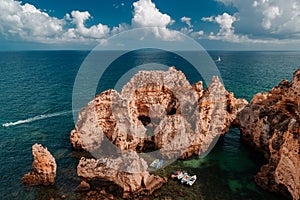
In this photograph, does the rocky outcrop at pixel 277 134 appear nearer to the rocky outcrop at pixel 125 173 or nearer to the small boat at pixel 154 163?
the small boat at pixel 154 163

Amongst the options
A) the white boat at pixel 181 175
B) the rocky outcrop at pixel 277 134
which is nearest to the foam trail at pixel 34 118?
the white boat at pixel 181 175

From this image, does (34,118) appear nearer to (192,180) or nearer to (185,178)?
(185,178)

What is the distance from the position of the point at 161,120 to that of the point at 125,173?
15016mm

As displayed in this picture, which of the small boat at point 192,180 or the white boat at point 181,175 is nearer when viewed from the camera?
the small boat at point 192,180

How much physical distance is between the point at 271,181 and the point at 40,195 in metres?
31.7

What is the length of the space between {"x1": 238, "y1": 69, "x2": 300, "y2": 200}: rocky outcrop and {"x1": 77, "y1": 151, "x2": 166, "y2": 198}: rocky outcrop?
15.7 meters

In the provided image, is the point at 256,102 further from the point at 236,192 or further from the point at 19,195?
the point at 19,195

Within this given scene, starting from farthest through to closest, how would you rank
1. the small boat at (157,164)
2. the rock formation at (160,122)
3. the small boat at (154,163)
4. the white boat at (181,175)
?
the rock formation at (160,122) → the small boat at (154,163) → the small boat at (157,164) → the white boat at (181,175)

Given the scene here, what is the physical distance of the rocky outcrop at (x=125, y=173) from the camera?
Answer: 31094 mm

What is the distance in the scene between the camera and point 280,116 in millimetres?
37938

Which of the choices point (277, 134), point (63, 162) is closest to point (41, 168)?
point (63, 162)

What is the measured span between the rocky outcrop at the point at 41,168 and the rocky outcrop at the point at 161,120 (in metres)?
8.91

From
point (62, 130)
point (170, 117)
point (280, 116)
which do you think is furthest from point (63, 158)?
point (280, 116)

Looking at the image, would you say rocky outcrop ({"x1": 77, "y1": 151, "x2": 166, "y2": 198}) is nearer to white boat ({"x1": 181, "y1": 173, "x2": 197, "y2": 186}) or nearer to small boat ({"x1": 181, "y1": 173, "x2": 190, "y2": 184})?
small boat ({"x1": 181, "y1": 173, "x2": 190, "y2": 184})
